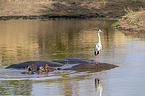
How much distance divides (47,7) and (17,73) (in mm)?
54826

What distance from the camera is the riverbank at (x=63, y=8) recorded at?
69625 millimetres

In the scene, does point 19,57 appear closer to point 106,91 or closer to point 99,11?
point 106,91

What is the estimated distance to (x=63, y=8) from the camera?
71.4 meters

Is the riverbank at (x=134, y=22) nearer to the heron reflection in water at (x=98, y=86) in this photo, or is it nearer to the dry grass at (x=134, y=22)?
the dry grass at (x=134, y=22)

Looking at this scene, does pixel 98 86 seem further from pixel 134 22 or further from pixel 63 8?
pixel 63 8

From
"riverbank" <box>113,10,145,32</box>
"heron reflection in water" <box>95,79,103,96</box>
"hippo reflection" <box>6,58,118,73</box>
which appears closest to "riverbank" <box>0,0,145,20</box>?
"riverbank" <box>113,10,145,32</box>

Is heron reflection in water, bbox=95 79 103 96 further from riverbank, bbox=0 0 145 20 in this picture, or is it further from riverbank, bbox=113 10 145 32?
riverbank, bbox=0 0 145 20

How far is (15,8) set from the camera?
71.7 meters

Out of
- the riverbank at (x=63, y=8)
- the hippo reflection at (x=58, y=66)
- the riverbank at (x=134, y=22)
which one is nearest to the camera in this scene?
the hippo reflection at (x=58, y=66)

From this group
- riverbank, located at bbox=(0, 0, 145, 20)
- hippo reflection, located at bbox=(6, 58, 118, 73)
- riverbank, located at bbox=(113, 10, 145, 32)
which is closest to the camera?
hippo reflection, located at bbox=(6, 58, 118, 73)

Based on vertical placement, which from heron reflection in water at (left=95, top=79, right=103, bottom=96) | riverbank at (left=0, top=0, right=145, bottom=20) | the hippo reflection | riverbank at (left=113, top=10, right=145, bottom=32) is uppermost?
riverbank at (left=0, top=0, right=145, bottom=20)

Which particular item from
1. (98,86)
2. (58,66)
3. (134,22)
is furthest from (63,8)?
(98,86)

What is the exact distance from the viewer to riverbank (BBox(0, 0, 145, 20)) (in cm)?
6962

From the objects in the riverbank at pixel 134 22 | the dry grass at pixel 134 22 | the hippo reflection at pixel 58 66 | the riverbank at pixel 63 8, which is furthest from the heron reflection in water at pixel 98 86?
the riverbank at pixel 63 8
